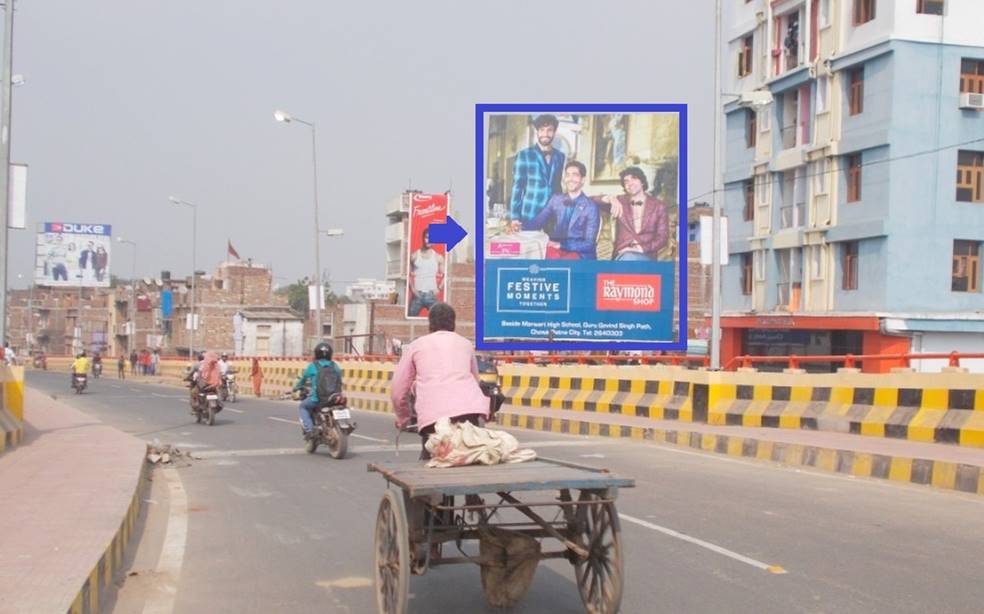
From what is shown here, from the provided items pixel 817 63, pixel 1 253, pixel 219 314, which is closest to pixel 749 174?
pixel 817 63

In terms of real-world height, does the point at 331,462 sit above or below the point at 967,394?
below

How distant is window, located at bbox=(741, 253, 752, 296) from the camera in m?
38.9

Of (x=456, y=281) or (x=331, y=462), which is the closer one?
(x=331, y=462)

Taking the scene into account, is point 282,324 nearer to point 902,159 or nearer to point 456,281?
point 456,281

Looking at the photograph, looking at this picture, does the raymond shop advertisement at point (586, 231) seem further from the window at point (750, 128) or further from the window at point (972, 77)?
the window at point (750, 128)

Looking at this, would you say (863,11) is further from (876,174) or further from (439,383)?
(439,383)

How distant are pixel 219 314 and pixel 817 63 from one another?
2228 inches

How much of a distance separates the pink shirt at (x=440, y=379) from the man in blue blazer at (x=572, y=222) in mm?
18883

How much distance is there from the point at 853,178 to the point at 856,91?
2724mm

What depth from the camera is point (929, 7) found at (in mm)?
30594

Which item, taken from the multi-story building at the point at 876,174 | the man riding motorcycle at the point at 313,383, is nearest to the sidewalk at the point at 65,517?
the man riding motorcycle at the point at 313,383

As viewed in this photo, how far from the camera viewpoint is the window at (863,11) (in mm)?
31516

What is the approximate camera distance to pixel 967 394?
12539 millimetres

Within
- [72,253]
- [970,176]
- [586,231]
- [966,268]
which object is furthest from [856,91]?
[72,253]
